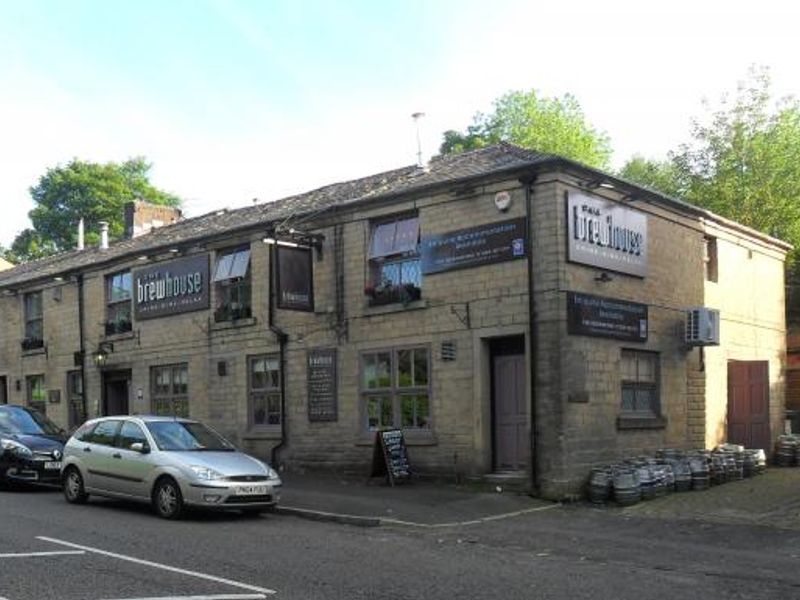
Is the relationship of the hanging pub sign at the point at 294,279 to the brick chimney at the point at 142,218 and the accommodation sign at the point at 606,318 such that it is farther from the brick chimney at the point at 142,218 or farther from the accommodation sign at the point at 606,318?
the brick chimney at the point at 142,218

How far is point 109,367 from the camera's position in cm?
2255

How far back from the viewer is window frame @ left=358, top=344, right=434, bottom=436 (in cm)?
1598

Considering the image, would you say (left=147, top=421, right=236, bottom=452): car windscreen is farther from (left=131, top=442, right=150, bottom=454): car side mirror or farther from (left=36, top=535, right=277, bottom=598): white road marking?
(left=36, top=535, right=277, bottom=598): white road marking

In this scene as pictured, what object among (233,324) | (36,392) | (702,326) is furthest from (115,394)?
(702,326)

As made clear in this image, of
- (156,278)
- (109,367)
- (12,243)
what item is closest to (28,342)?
(109,367)

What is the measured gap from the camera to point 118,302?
22594 millimetres

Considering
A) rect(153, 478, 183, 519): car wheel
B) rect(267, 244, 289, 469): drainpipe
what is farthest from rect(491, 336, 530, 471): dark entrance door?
rect(153, 478, 183, 519): car wheel

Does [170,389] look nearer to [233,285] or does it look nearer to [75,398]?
[233,285]

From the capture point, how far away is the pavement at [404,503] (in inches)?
491

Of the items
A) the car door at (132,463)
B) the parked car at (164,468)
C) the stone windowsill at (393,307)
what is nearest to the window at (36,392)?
the parked car at (164,468)

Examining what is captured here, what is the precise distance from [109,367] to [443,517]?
12.8 meters

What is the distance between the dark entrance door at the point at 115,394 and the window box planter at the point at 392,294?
28.7 ft

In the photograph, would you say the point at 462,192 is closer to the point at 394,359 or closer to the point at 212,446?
the point at 394,359

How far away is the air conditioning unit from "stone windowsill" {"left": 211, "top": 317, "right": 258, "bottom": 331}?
8.68 meters
